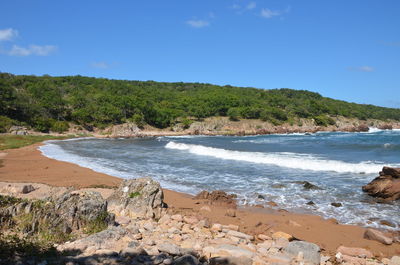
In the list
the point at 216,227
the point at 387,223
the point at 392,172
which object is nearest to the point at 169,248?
the point at 216,227

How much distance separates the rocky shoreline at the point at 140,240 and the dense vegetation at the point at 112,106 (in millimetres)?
44825

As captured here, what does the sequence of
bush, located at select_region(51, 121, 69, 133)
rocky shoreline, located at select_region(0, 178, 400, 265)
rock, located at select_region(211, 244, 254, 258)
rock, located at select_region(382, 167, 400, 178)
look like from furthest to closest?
1. bush, located at select_region(51, 121, 69, 133)
2. rock, located at select_region(382, 167, 400, 178)
3. rock, located at select_region(211, 244, 254, 258)
4. rocky shoreline, located at select_region(0, 178, 400, 265)

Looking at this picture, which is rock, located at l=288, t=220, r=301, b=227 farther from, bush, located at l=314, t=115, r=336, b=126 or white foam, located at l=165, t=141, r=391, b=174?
bush, located at l=314, t=115, r=336, b=126

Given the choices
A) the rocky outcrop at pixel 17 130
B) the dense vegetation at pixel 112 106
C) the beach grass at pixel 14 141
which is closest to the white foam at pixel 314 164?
the beach grass at pixel 14 141

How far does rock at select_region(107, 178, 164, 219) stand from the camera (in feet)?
25.6

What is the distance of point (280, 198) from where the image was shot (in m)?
10.7

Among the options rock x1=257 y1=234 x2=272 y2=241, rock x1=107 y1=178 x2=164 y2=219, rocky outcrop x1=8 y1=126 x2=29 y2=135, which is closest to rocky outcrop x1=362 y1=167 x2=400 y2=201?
rock x1=257 y1=234 x2=272 y2=241

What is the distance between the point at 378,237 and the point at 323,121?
298ft

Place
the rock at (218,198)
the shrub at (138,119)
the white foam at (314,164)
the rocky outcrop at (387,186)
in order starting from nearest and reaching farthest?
the rock at (218,198), the rocky outcrop at (387,186), the white foam at (314,164), the shrub at (138,119)

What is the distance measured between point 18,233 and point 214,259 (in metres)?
3.48

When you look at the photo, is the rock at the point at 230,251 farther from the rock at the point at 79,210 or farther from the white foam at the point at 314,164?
the white foam at the point at 314,164

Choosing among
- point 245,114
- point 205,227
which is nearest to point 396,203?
point 205,227

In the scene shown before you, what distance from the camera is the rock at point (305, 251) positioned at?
5.30 m

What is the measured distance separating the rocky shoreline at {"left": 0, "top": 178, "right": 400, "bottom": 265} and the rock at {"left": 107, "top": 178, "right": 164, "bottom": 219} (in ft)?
1.83
